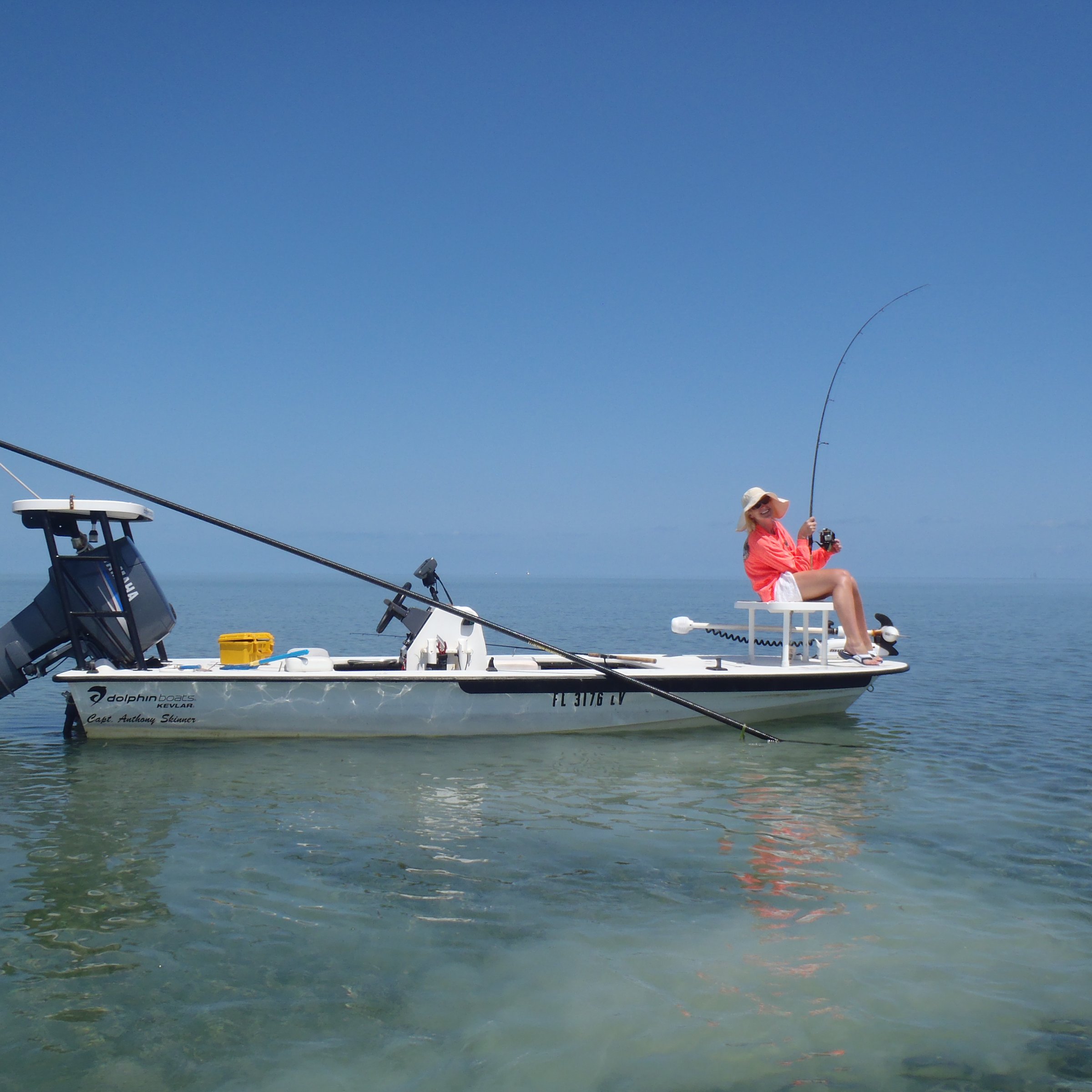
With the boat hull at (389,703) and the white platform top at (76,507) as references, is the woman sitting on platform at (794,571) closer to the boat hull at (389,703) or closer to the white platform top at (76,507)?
the boat hull at (389,703)

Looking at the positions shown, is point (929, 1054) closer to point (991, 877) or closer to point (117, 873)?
point (991, 877)

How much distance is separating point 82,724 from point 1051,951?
9.12m

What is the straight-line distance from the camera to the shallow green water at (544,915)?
3.78 metres

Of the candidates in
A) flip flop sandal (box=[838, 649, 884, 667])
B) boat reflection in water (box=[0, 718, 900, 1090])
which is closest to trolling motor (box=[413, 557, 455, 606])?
boat reflection in water (box=[0, 718, 900, 1090])

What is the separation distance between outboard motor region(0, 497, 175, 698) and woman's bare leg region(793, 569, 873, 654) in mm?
7224

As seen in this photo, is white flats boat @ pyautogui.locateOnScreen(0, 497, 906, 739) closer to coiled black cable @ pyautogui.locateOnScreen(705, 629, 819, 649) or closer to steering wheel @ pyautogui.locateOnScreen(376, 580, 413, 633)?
steering wheel @ pyautogui.locateOnScreen(376, 580, 413, 633)

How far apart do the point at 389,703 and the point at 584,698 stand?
216 centimetres

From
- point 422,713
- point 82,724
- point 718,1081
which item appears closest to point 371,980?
point 718,1081

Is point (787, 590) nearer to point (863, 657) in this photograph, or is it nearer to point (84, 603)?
point (863, 657)

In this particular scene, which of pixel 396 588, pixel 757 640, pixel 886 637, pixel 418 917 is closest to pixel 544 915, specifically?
pixel 418 917

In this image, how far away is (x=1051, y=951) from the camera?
4.73 meters

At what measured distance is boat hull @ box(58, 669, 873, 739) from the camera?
9758mm

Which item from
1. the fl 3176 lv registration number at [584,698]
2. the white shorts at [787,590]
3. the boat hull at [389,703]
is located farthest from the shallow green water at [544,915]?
the white shorts at [787,590]

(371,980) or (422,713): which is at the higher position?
(422,713)
